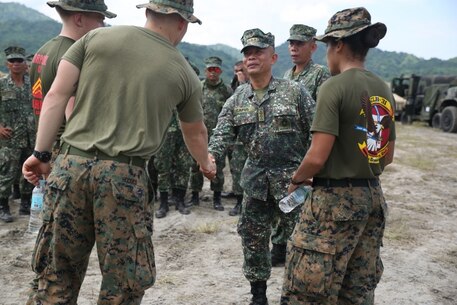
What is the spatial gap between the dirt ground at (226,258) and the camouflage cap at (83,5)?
90.3 inches

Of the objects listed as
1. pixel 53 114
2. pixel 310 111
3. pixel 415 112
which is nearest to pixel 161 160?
pixel 310 111

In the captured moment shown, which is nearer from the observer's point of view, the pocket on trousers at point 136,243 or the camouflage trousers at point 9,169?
the pocket on trousers at point 136,243

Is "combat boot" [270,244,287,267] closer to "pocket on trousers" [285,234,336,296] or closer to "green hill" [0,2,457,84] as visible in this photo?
"pocket on trousers" [285,234,336,296]

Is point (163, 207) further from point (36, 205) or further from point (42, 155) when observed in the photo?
point (42, 155)

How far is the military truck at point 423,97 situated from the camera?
19.4 metres

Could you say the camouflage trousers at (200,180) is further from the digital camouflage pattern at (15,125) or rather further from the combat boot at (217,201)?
the digital camouflage pattern at (15,125)

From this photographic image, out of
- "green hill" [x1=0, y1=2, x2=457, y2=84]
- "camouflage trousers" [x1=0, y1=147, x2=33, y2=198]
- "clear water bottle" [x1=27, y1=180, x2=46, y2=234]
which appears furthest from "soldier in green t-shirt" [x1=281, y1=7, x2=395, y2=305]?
"green hill" [x1=0, y1=2, x2=457, y2=84]

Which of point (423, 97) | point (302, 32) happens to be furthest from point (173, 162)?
point (423, 97)

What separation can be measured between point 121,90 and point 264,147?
1.60 m

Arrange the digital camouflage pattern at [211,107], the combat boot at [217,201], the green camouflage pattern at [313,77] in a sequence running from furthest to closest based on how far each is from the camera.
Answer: the digital camouflage pattern at [211,107], the combat boot at [217,201], the green camouflage pattern at [313,77]

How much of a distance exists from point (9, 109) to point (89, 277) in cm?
337

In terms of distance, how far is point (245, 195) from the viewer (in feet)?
12.3

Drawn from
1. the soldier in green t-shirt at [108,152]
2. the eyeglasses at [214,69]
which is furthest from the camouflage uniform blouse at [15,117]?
the soldier in green t-shirt at [108,152]

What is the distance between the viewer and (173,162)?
6.84 meters
